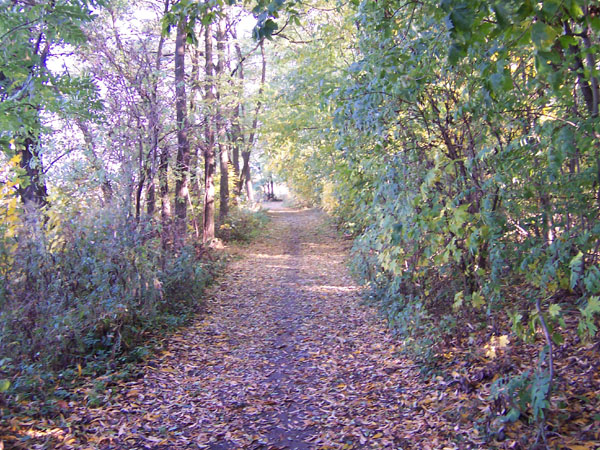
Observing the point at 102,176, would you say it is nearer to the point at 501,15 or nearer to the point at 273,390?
the point at 273,390

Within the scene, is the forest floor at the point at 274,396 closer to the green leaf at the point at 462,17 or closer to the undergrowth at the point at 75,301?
the undergrowth at the point at 75,301

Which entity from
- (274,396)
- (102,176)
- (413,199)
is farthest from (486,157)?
(102,176)

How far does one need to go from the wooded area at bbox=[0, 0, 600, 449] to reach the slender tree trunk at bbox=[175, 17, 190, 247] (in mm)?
129

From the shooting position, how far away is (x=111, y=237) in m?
6.66

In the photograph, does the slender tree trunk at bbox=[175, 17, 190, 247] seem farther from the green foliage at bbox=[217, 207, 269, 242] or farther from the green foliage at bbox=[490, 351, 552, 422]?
the green foliage at bbox=[490, 351, 552, 422]

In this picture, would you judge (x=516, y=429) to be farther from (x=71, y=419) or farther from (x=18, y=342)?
(x=18, y=342)

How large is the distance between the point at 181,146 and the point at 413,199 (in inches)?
299

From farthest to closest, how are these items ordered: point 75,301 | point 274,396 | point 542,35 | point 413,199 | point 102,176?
point 102,176
point 75,301
point 274,396
point 413,199
point 542,35

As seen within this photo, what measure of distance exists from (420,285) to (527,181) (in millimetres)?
2803

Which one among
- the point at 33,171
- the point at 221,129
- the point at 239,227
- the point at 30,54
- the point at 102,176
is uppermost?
the point at 30,54

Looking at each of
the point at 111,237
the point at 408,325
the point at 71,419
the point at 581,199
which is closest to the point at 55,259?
the point at 111,237

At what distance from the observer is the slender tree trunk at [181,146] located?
10.4 m

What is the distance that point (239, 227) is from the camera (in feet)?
58.1

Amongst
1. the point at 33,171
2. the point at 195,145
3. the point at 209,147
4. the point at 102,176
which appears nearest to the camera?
the point at 102,176
